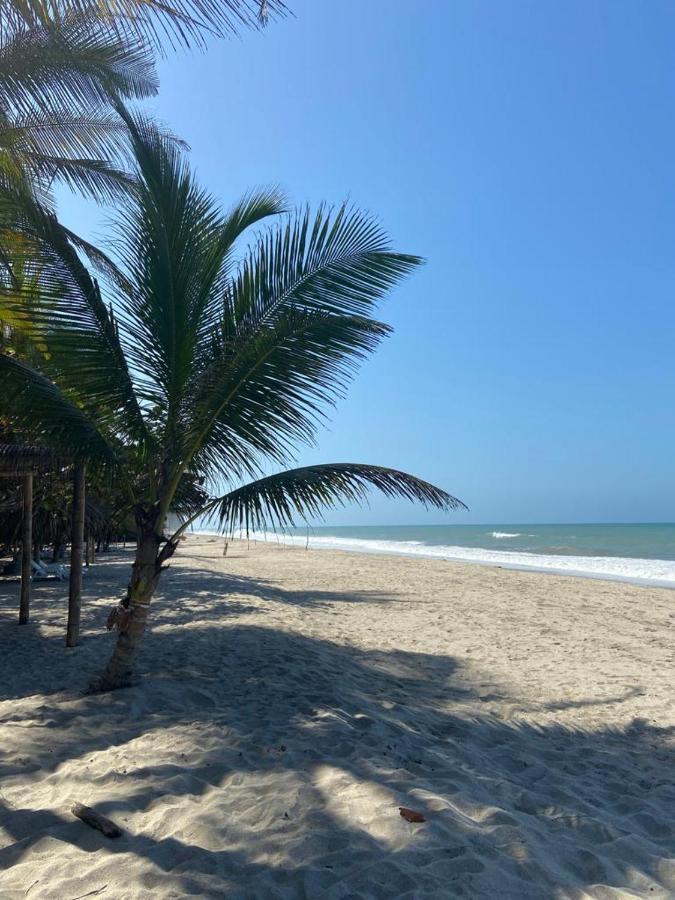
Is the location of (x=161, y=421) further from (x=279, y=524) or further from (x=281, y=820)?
(x=281, y=820)

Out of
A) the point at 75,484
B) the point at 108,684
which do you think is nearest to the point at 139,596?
the point at 108,684

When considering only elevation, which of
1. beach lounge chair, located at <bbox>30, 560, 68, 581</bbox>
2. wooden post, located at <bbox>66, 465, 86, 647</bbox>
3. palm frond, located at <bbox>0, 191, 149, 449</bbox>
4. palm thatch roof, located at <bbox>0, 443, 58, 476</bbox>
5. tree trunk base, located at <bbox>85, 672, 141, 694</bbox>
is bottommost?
tree trunk base, located at <bbox>85, 672, 141, 694</bbox>

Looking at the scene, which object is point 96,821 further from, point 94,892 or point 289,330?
point 289,330

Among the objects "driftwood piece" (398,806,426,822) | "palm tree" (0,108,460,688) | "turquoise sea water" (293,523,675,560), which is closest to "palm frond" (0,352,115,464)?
"palm tree" (0,108,460,688)

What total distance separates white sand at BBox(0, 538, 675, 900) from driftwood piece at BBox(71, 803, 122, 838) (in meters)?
0.03

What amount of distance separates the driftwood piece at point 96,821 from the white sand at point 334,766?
0.03m

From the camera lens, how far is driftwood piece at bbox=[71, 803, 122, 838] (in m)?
2.57

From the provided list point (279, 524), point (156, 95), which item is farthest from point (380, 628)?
point (156, 95)

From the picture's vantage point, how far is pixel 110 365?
4547mm

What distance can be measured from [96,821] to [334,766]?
1.20 m

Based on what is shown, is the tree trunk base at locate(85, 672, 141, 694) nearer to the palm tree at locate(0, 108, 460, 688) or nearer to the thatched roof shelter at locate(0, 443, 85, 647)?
the palm tree at locate(0, 108, 460, 688)

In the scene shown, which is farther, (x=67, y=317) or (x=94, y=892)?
(x=67, y=317)

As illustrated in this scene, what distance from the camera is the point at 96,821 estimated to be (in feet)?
8.61

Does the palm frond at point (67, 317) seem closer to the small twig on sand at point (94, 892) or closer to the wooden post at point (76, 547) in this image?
the wooden post at point (76, 547)
